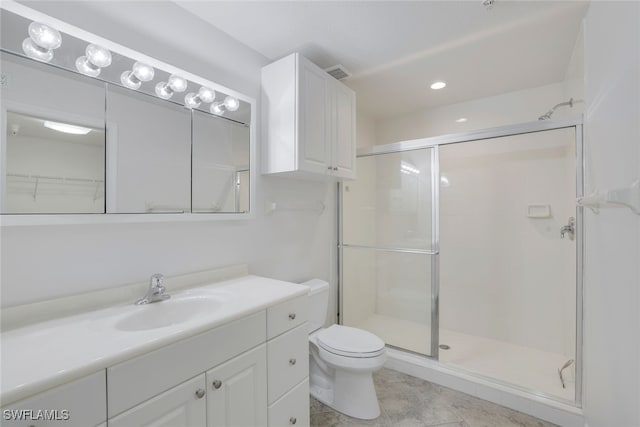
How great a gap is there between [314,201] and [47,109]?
5.50 ft

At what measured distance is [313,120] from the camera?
1887mm

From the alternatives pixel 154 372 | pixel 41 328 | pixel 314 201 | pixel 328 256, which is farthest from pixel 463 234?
pixel 41 328

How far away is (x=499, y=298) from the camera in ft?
8.77

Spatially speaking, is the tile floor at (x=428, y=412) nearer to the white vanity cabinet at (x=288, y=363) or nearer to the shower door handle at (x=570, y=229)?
the white vanity cabinet at (x=288, y=363)

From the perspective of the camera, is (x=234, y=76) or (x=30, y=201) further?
(x=234, y=76)

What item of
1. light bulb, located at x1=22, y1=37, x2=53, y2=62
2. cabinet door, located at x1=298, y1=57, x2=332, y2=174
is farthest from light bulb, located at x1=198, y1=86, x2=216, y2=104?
light bulb, located at x1=22, y1=37, x2=53, y2=62

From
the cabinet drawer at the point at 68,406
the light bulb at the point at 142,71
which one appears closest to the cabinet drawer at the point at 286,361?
the cabinet drawer at the point at 68,406

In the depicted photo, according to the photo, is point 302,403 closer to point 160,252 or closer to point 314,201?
point 160,252

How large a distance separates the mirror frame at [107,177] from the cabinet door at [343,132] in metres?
0.60

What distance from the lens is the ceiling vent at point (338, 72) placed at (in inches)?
81.0

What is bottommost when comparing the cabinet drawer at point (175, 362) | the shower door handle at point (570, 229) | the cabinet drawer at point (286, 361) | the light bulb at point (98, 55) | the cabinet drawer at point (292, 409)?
the cabinet drawer at point (292, 409)

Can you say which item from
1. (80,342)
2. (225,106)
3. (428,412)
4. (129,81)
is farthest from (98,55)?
(428,412)

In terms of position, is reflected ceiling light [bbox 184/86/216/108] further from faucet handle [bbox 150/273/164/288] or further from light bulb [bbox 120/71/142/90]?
faucet handle [bbox 150/273/164/288]

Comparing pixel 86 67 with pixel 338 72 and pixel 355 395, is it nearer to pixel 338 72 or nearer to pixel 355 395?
pixel 338 72
